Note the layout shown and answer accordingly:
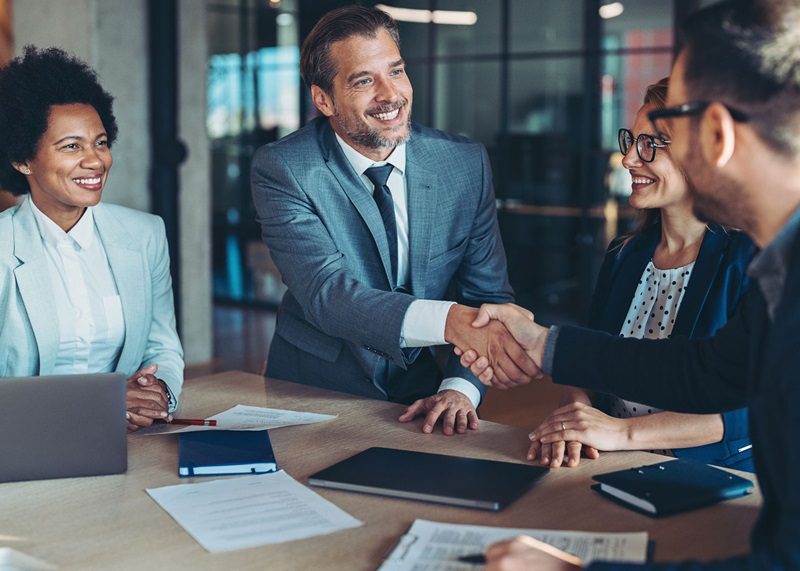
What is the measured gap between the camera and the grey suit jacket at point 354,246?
2459 millimetres

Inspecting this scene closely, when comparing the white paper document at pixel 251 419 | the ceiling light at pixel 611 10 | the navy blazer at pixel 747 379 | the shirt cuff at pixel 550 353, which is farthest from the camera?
the ceiling light at pixel 611 10

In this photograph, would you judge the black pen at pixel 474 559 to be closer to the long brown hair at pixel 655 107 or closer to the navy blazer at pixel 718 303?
the navy blazer at pixel 718 303

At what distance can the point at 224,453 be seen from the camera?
71.9 inches

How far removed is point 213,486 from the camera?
5.58ft

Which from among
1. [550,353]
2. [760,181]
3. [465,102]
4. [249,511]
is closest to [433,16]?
[465,102]

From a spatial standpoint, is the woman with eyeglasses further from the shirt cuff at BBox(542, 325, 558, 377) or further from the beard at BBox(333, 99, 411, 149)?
the beard at BBox(333, 99, 411, 149)

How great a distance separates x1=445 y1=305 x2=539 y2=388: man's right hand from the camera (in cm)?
221

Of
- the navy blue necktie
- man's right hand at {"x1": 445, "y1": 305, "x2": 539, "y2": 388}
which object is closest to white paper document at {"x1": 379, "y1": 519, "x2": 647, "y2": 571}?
man's right hand at {"x1": 445, "y1": 305, "x2": 539, "y2": 388}

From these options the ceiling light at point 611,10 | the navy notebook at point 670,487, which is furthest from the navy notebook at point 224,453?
the ceiling light at point 611,10

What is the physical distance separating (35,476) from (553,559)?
1011 mm

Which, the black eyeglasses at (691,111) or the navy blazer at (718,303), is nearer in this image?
the black eyeglasses at (691,111)

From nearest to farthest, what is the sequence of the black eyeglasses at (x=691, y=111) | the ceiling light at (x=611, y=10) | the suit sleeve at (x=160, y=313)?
1. the black eyeglasses at (x=691, y=111)
2. the suit sleeve at (x=160, y=313)
3. the ceiling light at (x=611, y=10)

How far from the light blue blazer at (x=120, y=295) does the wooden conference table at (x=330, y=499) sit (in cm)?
58

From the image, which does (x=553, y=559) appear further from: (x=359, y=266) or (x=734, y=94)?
(x=359, y=266)
